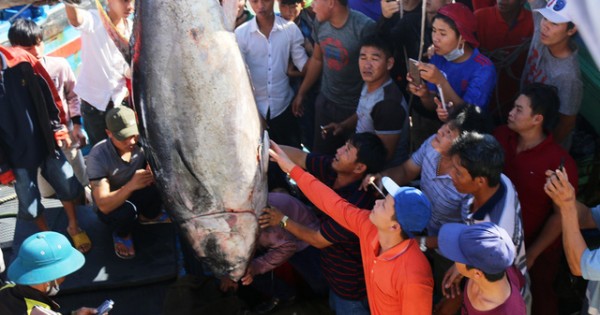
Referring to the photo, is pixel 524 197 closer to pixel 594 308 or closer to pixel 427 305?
pixel 594 308

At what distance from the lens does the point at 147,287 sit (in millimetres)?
3836

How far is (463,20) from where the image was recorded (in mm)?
3527

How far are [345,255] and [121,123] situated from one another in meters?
1.53

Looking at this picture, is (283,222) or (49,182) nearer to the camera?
(283,222)

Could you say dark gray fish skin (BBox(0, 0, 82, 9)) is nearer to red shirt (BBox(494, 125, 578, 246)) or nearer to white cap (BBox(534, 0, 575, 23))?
red shirt (BBox(494, 125, 578, 246))

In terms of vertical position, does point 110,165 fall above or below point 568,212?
below

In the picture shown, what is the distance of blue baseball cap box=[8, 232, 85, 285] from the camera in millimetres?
2822

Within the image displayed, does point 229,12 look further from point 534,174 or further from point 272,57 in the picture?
point 272,57

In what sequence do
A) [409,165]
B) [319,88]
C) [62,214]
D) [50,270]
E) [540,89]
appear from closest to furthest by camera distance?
[50,270]
[540,89]
[409,165]
[62,214]
[319,88]

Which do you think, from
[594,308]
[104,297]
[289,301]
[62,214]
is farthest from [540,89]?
[62,214]

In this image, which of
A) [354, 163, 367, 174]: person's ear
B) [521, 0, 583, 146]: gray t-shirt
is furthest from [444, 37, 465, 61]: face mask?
[354, 163, 367, 174]: person's ear

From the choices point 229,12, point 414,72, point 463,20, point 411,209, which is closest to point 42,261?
point 229,12

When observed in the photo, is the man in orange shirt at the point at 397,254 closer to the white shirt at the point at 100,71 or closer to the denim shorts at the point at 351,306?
the denim shorts at the point at 351,306

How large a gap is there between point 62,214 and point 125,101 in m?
0.93
